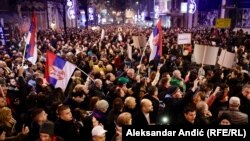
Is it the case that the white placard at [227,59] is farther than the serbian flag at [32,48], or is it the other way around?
the serbian flag at [32,48]

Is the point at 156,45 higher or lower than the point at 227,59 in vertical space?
higher

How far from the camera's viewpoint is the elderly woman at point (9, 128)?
18.7ft

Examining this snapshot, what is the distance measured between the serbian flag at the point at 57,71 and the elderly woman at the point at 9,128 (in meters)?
2.62

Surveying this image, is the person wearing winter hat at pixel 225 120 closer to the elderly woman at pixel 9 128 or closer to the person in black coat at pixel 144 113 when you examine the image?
the person in black coat at pixel 144 113

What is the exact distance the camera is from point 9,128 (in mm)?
5938

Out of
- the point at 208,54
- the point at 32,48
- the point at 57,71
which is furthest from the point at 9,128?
the point at 208,54

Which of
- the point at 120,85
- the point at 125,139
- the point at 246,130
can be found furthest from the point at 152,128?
the point at 120,85

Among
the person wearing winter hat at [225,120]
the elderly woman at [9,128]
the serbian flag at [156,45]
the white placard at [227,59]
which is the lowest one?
the elderly woman at [9,128]

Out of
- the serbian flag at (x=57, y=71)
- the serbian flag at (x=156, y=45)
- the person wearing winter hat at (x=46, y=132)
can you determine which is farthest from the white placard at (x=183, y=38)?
the person wearing winter hat at (x=46, y=132)

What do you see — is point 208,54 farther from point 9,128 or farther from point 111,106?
point 9,128

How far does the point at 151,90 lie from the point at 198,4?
43489 mm

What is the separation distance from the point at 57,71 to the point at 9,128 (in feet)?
9.81

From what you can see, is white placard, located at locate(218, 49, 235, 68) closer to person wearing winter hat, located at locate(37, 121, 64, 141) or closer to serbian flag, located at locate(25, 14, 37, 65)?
serbian flag, located at locate(25, 14, 37, 65)

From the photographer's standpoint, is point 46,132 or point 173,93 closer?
point 46,132
